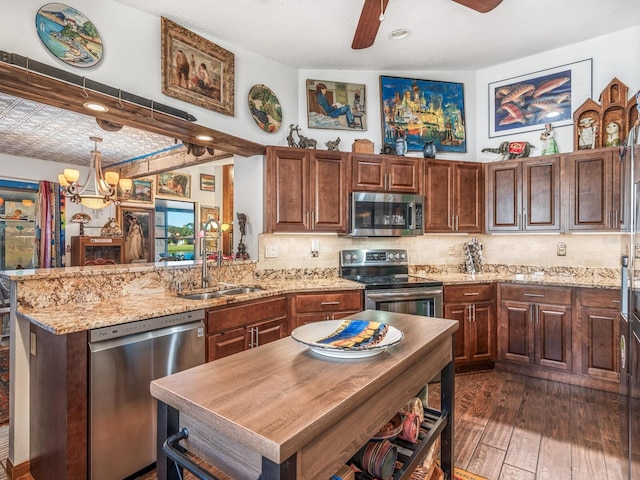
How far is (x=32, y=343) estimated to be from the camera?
1974 millimetres

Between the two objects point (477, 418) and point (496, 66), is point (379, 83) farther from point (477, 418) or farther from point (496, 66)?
point (477, 418)

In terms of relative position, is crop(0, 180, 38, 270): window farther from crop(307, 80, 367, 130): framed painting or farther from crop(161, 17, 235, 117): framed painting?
crop(307, 80, 367, 130): framed painting

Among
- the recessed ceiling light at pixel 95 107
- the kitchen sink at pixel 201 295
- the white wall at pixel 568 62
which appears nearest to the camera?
the recessed ceiling light at pixel 95 107

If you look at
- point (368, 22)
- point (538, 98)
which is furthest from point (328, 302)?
point (538, 98)


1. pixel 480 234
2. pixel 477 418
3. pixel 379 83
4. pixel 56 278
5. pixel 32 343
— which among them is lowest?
pixel 477 418

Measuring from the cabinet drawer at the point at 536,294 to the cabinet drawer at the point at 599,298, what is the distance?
0.11m

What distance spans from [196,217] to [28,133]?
3.52 meters

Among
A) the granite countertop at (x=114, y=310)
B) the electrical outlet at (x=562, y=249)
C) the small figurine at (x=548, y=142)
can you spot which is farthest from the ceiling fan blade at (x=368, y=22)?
the electrical outlet at (x=562, y=249)

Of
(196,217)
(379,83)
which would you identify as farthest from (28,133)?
(379,83)

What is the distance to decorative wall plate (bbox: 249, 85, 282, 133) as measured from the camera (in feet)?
11.0

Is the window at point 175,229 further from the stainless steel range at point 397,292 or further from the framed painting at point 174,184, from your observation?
the stainless steel range at point 397,292

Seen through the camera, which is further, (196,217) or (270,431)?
(196,217)

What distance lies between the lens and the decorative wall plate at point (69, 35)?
204 cm

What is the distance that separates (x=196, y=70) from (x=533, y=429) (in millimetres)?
3683
